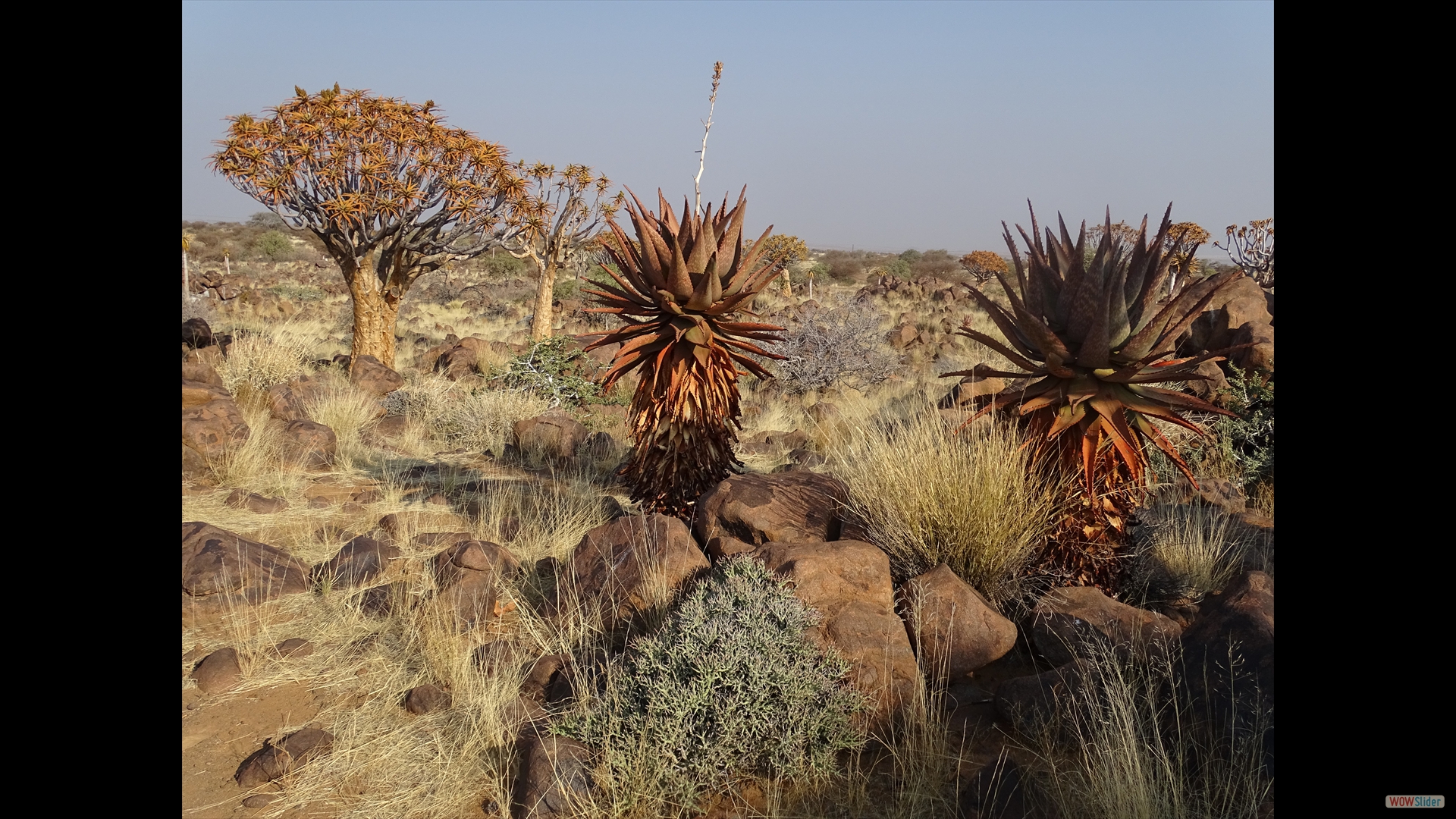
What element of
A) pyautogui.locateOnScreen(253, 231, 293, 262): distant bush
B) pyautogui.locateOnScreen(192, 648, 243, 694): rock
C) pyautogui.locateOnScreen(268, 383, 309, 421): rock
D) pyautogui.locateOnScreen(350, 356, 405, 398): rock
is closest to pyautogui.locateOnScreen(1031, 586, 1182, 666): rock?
pyautogui.locateOnScreen(192, 648, 243, 694): rock

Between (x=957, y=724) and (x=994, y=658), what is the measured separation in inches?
A: 15.8

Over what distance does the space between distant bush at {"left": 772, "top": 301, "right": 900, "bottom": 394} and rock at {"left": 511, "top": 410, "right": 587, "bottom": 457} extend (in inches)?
176

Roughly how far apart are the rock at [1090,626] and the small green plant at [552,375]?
25.5 feet

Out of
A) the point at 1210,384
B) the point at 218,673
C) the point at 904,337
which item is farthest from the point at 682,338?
the point at 904,337

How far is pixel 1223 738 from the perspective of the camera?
275 cm

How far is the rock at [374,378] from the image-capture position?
37.5 ft

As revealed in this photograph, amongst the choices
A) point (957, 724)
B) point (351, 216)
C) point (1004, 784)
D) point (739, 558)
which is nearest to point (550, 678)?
point (739, 558)

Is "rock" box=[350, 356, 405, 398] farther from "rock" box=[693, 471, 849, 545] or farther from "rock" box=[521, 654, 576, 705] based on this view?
"rock" box=[521, 654, 576, 705]

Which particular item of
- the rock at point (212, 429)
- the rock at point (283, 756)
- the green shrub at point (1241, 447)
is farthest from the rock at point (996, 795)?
the rock at point (212, 429)

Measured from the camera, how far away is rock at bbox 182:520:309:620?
490 cm

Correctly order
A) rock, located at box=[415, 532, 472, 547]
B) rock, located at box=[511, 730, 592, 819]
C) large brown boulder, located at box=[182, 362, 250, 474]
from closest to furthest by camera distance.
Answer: rock, located at box=[511, 730, 592, 819] < rock, located at box=[415, 532, 472, 547] < large brown boulder, located at box=[182, 362, 250, 474]

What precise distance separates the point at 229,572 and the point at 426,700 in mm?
2143

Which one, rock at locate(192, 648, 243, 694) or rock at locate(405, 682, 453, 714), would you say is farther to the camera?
rock at locate(192, 648, 243, 694)

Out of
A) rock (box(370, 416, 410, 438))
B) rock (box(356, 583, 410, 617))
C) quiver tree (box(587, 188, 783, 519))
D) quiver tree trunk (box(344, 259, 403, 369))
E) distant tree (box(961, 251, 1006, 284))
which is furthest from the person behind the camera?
distant tree (box(961, 251, 1006, 284))
